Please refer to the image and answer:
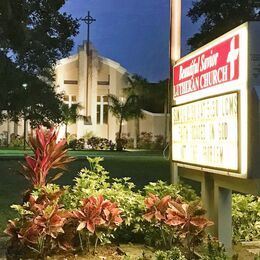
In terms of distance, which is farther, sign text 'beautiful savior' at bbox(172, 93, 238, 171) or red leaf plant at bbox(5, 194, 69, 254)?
red leaf plant at bbox(5, 194, 69, 254)

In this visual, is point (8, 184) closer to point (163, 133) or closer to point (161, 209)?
point (161, 209)

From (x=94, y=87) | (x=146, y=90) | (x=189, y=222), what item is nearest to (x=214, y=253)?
(x=189, y=222)

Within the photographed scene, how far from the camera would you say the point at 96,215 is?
6.32m

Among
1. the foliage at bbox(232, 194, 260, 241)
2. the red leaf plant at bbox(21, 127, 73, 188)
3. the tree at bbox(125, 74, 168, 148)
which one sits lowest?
the foliage at bbox(232, 194, 260, 241)

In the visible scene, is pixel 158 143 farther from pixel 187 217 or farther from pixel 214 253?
pixel 214 253

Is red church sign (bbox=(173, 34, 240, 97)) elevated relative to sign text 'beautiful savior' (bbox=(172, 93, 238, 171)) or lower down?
elevated

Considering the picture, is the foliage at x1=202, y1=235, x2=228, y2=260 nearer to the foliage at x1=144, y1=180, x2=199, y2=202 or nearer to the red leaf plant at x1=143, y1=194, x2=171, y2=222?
the red leaf plant at x1=143, y1=194, x2=171, y2=222

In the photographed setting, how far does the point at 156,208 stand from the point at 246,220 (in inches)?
71.4

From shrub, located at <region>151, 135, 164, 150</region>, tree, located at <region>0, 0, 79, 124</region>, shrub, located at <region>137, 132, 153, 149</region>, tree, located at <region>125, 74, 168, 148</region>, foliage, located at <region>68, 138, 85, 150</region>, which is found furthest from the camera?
shrub, located at <region>137, 132, 153, 149</region>

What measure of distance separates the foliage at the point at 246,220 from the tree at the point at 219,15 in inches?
785

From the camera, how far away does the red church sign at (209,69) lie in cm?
561

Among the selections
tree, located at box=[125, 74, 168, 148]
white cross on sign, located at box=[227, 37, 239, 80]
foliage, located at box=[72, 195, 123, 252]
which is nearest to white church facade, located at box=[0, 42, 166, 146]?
tree, located at box=[125, 74, 168, 148]

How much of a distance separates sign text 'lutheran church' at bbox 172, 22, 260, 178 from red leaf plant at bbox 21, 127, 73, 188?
1.56m

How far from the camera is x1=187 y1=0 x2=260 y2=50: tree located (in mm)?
27438
